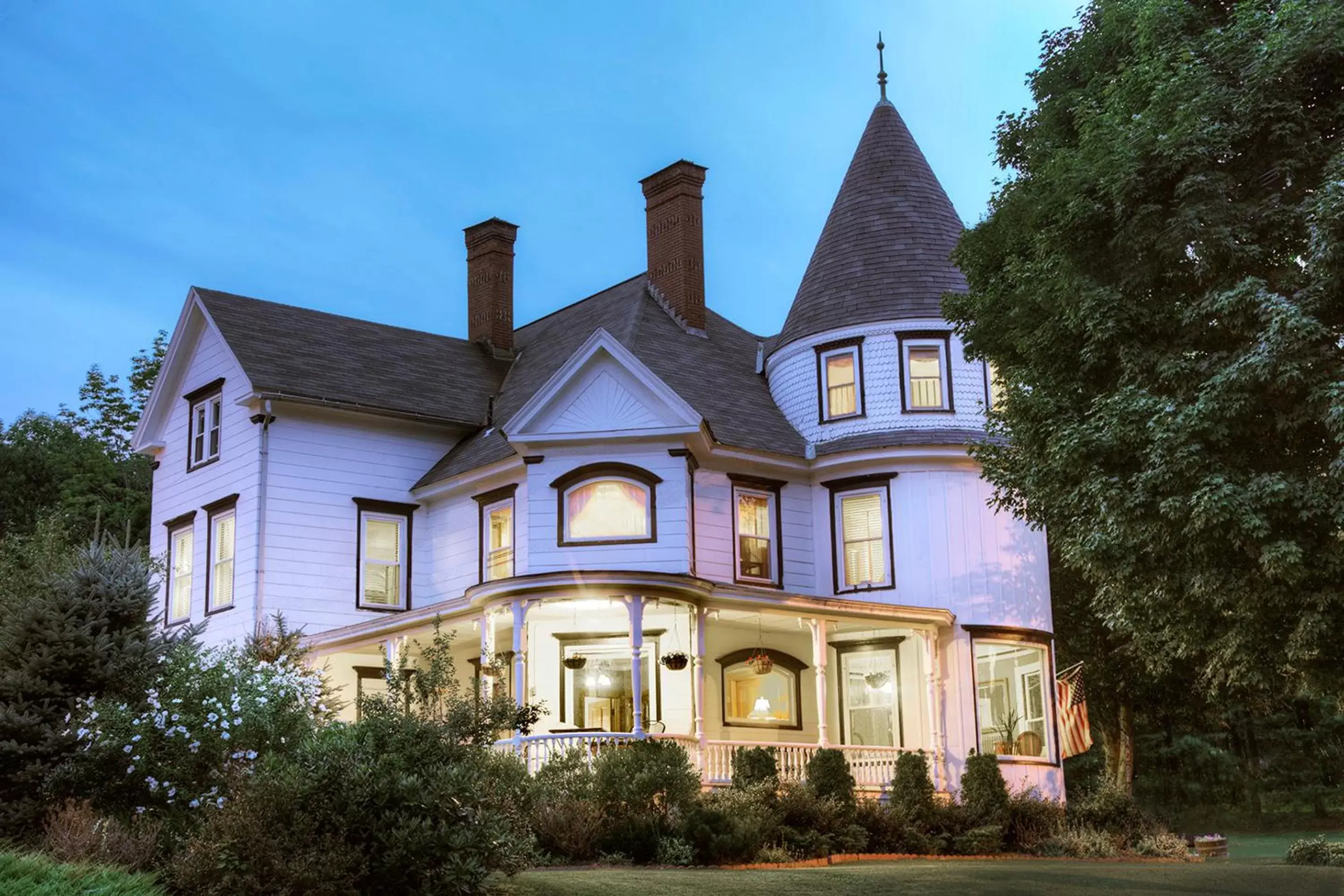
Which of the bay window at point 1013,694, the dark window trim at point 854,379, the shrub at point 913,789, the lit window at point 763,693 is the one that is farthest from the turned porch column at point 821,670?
the dark window trim at point 854,379

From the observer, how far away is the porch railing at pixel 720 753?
22094 mm

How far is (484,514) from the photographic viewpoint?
1131 inches

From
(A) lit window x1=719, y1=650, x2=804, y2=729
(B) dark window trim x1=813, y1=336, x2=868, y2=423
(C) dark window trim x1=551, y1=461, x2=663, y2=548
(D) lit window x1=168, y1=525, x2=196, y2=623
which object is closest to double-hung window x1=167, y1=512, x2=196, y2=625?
(D) lit window x1=168, y1=525, x2=196, y2=623

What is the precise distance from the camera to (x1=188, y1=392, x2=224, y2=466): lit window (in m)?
30.7

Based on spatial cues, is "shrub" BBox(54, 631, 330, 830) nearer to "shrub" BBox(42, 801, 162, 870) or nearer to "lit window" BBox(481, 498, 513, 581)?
"shrub" BBox(42, 801, 162, 870)

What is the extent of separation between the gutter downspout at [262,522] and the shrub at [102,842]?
13.8 m

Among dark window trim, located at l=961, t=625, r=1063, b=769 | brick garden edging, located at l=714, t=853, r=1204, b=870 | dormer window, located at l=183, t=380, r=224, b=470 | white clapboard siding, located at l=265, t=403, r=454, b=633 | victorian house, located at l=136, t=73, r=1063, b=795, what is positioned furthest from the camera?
dormer window, located at l=183, t=380, r=224, b=470

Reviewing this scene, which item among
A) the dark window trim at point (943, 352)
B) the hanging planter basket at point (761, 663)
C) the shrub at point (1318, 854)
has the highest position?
the dark window trim at point (943, 352)

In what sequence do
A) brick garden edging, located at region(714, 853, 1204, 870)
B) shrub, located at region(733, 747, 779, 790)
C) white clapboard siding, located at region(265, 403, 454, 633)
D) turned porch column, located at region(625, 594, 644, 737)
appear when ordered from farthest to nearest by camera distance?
white clapboard siding, located at region(265, 403, 454, 633)
turned porch column, located at region(625, 594, 644, 737)
shrub, located at region(733, 747, 779, 790)
brick garden edging, located at region(714, 853, 1204, 870)

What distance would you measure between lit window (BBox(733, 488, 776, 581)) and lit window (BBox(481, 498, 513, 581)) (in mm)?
4275

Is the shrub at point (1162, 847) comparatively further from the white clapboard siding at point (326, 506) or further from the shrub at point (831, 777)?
the white clapboard siding at point (326, 506)

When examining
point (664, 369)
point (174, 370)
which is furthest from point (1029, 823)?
point (174, 370)

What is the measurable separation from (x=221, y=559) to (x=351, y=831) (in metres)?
18.5

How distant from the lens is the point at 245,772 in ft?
44.8
